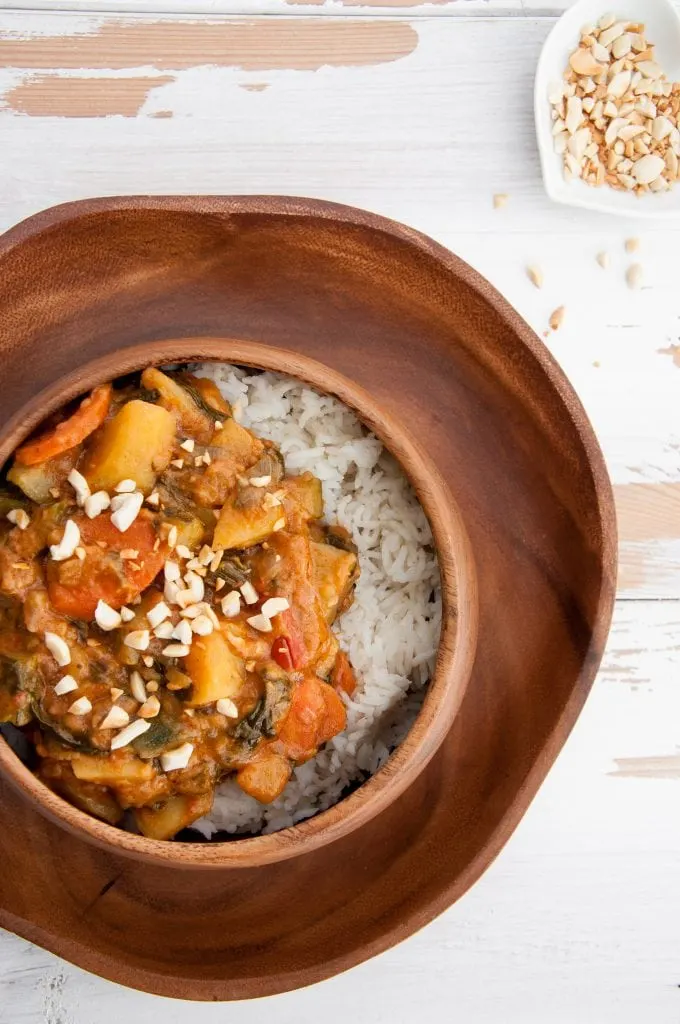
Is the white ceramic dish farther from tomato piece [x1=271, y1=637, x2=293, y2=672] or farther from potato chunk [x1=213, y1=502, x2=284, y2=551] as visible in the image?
tomato piece [x1=271, y1=637, x2=293, y2=672]

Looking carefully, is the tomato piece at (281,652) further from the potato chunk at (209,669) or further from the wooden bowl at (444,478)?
the wooden bowl at (444,478)

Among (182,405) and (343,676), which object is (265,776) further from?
(182,405)

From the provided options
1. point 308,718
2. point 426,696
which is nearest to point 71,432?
point 308,718

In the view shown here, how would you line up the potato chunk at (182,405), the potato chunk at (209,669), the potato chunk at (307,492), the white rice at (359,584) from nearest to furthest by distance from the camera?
the potato chunk at (209,669) < the potato chunk at (182,405) < the potato chunk at (307,492) < the white rice at (359,584)

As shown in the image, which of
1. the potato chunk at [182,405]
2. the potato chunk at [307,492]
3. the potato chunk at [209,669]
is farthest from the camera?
the potato chunk at [307,492]

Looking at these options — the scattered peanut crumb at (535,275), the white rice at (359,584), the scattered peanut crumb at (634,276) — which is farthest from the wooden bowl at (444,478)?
the scattered peanut crumb at (634,276)

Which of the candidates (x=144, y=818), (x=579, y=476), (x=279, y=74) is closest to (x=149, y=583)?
(x=144, y=818)

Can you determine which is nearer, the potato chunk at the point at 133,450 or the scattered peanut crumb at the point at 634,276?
the potato chunk at the point at 133,450
